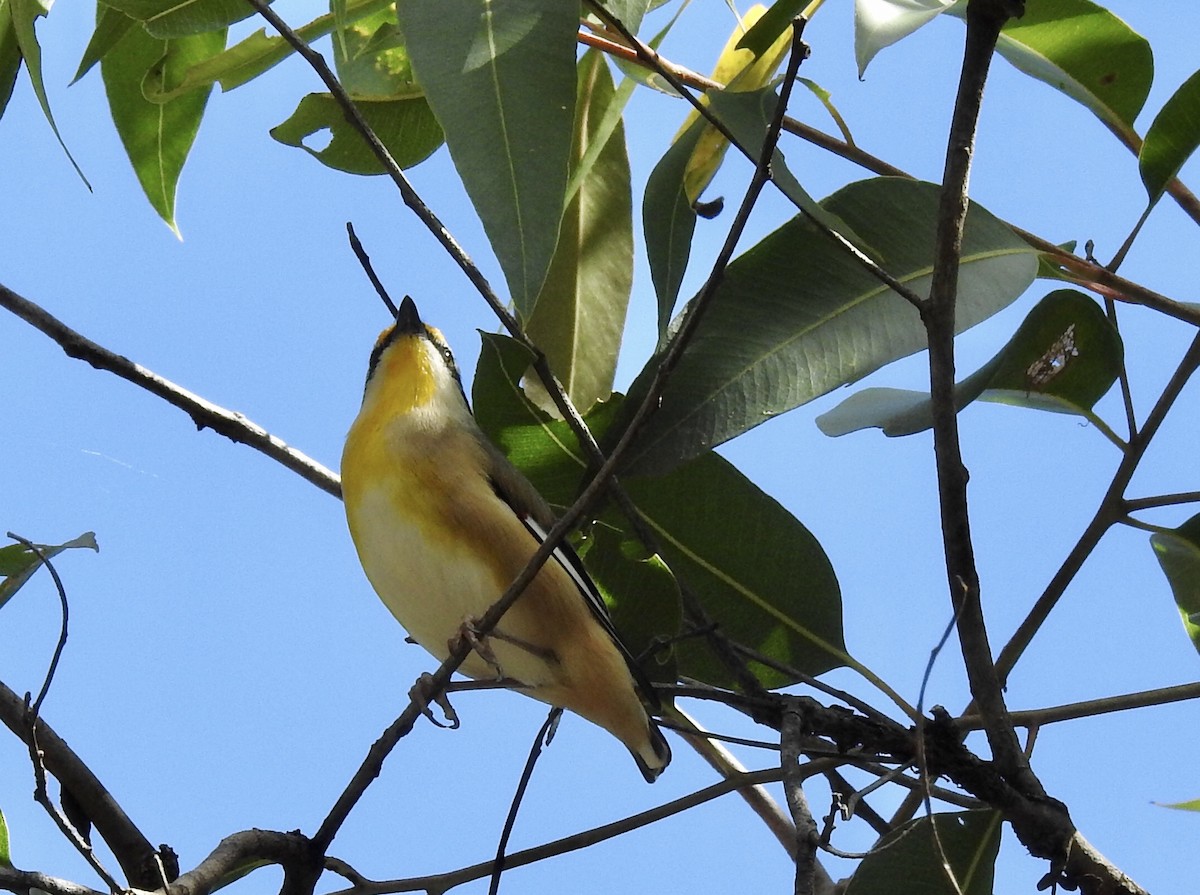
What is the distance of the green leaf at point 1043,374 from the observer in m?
1.80

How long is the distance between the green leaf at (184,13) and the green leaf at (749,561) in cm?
91

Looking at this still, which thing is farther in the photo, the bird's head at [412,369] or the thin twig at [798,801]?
the bird's head at [412,369]

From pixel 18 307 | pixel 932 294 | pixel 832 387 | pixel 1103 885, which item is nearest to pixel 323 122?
pixel 18 307

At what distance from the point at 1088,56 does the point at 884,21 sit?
23.2 inches

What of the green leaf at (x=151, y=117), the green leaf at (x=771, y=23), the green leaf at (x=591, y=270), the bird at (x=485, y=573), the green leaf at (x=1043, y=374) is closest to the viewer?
the green leaf at (x=771, y=23)

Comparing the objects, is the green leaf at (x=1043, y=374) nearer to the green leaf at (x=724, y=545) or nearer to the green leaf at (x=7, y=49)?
the green leaf at (x=724, y=545)

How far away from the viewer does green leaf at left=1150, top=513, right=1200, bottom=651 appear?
1.88m

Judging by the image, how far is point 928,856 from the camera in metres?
1.67

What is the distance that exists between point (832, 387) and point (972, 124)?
48 cm

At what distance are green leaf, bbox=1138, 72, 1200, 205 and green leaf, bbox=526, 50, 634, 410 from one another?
819mm

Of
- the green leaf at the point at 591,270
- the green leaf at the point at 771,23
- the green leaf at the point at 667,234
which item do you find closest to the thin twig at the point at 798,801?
the green leaf at the point at 667,234

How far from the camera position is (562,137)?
1530 mm

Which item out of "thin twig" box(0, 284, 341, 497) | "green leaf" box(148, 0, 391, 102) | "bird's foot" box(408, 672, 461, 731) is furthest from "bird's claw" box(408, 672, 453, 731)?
"green leaf" box(148, 0, 391, 102)

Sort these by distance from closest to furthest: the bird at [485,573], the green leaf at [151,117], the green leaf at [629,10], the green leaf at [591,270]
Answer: the green leaf at [629,10] → the bird at [485,573] → the green leaf at [591,270] → the green leaf at [151,117]
